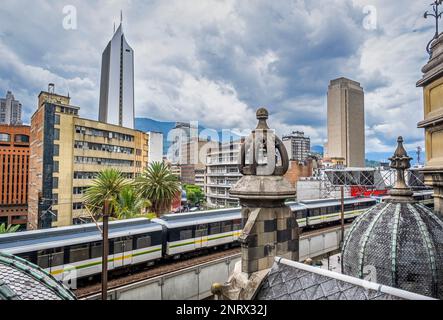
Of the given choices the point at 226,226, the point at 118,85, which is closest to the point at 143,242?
the point at 226,226

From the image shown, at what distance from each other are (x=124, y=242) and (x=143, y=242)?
149 cm

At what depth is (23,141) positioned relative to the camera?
191 feet

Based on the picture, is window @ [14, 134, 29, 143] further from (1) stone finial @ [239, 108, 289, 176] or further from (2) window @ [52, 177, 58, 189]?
(1) stone finial @ [239, 108, 289, 176]

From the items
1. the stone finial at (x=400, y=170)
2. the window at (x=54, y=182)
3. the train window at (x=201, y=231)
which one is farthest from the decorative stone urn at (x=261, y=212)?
the window at (x=54, y=182)

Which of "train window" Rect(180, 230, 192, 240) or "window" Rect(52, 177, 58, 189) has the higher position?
"window" Rect(52, 177, 58, 189)

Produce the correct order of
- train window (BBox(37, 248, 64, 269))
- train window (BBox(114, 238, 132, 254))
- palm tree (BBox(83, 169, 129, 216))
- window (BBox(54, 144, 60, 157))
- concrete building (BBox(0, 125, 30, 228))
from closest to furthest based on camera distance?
train window (BBox(37, 248, 64, 269)) → train window (BBox(114, 238, 132, 254)) → palm tree (BBox(83, 169, 129, 216)) → window (BBox(54, 144, 60, 157)) → concrete building (BBox(0, 125, 30, 228))

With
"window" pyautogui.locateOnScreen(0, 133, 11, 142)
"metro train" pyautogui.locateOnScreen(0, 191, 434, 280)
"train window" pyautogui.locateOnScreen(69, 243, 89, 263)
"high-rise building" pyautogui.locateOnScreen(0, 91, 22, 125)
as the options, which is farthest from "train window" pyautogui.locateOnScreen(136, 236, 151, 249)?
"high-rise building" pyautogui.locateOnScreen(0, 91, 22, 125)

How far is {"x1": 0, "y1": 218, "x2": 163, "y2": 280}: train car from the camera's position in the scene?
14.9 m

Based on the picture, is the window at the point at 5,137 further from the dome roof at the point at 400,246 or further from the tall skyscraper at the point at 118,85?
the dome roof at the point at 400,246

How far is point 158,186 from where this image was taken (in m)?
29.8

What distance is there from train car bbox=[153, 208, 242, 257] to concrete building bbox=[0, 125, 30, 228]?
50.9m

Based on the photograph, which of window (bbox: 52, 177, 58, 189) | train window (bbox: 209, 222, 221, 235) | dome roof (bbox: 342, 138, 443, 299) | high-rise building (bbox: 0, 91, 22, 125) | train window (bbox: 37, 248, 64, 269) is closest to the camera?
dome roof (bbox: 342, 138, 443, 299)

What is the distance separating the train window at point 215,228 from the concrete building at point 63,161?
26007 millimetres

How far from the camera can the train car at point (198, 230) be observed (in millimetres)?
21163
